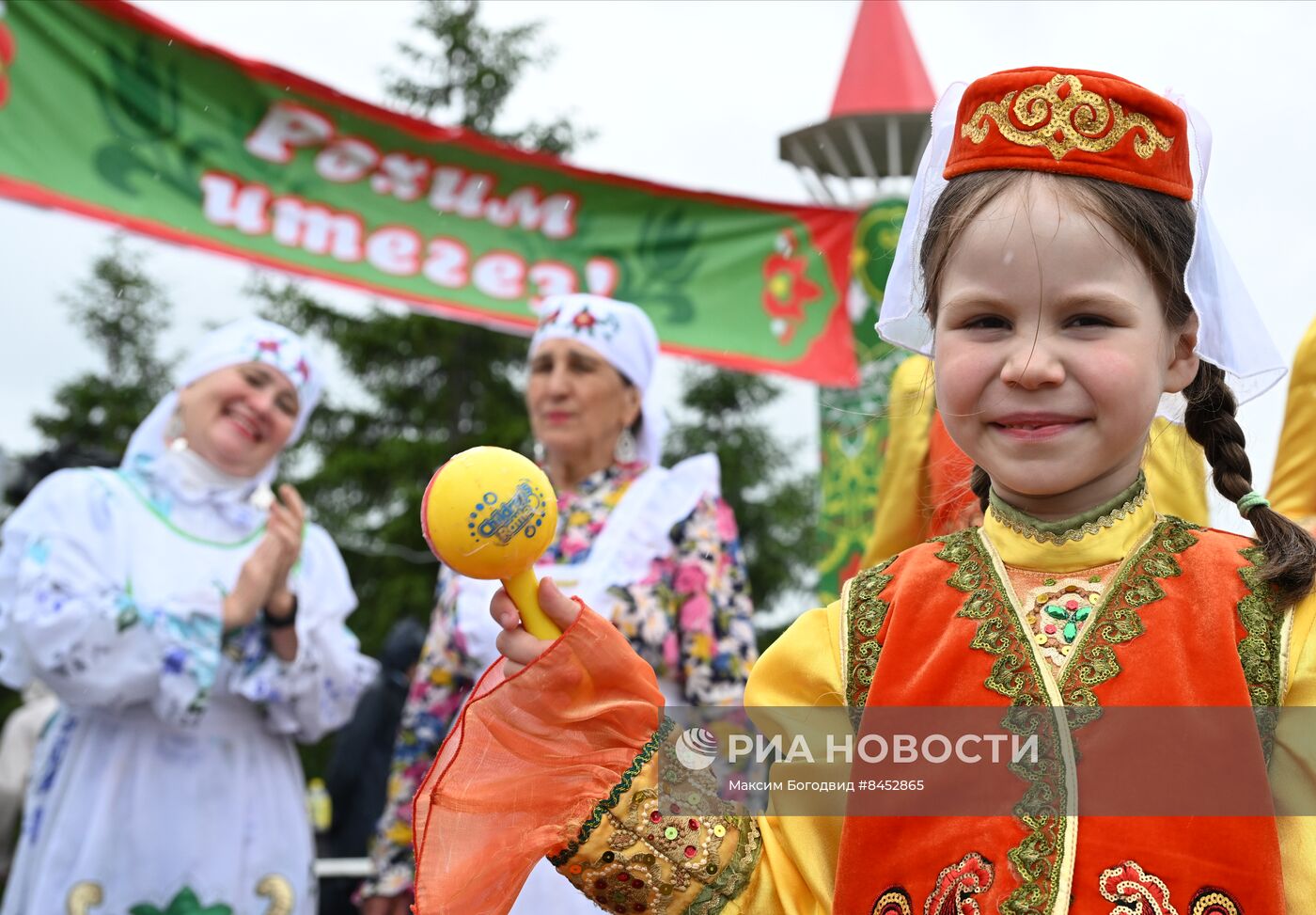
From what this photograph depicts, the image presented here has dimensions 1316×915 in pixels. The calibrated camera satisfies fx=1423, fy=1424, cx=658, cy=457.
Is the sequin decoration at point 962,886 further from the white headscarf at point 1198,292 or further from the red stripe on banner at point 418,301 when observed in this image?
the red stripe on banner at point 418,301

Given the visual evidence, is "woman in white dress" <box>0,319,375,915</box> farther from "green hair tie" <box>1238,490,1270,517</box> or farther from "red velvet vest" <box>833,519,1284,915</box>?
"green hair tie" <box>1238,490,1270,517</box>

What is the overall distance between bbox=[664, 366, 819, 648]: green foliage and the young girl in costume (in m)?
16.5

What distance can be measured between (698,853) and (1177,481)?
1.73 meters

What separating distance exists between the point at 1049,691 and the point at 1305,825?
0.95ft

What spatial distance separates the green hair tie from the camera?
1.70 m

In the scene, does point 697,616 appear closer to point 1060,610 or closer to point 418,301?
point 1060,610

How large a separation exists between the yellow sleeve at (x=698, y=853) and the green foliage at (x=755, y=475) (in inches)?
649

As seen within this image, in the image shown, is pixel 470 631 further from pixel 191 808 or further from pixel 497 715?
pixel 497 715

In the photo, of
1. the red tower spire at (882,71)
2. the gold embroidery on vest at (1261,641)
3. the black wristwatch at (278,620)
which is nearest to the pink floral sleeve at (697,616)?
the black wristwatch at (278,620)

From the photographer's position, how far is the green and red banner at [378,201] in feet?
17.1

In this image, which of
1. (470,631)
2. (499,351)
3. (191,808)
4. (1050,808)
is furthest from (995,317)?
(499,351)

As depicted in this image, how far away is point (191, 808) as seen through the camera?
3.96 metres

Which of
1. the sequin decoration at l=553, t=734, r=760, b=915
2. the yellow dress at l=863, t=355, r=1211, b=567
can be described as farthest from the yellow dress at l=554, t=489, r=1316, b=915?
the yellow dress at l=863, t=355, r=1211, b=567

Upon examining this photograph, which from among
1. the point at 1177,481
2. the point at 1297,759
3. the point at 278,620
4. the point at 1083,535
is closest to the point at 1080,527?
the point at 1083,535
